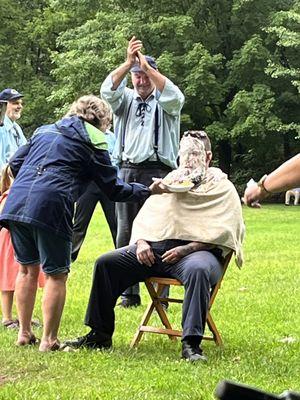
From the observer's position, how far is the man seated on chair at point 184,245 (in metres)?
4.69

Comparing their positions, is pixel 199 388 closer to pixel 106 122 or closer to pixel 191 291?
pixel 191 291

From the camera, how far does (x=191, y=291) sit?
4578 millimetres

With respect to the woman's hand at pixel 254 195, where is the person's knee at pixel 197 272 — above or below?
below

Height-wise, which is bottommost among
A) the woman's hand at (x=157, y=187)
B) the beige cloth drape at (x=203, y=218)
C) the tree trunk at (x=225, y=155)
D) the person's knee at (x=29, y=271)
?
the tree trunk at (x=225, y=155)

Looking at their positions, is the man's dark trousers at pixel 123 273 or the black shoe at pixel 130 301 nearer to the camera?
the man's dark trousers at pixel 123 273

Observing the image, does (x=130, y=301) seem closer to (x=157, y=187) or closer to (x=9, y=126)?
(x=157, y=187)

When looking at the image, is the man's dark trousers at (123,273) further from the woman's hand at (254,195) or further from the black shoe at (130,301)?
the black shoe at (130,301)

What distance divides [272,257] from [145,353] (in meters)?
5.93

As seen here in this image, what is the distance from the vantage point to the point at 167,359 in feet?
14.9

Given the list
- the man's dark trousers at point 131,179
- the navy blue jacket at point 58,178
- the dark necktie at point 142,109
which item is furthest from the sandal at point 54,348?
the dark necktie at point 142,109

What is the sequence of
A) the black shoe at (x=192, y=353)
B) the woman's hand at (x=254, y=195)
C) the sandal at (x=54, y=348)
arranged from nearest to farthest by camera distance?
the woman's hand at (x=254, y=195)
the black shoe at (x=192, y=353)
the sandal at (x=54, y=348)

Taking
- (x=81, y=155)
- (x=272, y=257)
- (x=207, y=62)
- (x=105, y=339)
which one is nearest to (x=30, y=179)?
(x=81, y=155)

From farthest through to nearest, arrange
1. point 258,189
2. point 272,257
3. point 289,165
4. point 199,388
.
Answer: point 272,257 < point 199,388 < point 258,189 < point 289,165

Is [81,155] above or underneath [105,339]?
above
